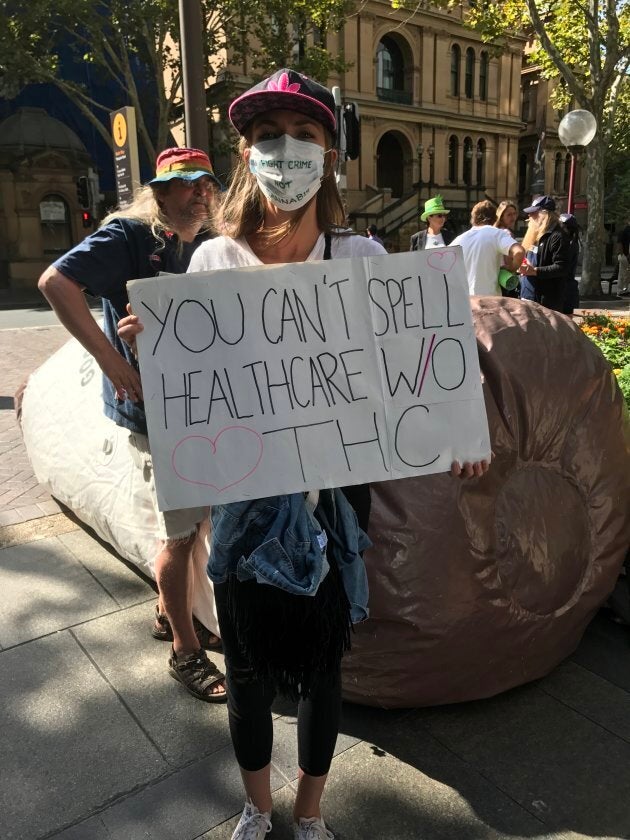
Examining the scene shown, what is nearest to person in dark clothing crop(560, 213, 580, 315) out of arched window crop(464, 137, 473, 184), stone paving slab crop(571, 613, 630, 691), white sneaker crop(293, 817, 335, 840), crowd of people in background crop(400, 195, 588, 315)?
crowd of people in background crop(400, 195, 588, 315)

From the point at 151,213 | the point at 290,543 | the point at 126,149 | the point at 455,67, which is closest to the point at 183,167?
the point at 151,213

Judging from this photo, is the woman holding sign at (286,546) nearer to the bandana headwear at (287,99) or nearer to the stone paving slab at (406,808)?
the bandana headwear at (287,99)

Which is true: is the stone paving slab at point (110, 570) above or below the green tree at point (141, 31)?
below

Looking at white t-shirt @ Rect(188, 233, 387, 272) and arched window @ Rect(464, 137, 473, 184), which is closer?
white t-shirt @ Rect(188, 233, 387, 272)

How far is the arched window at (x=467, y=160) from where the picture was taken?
126 ft

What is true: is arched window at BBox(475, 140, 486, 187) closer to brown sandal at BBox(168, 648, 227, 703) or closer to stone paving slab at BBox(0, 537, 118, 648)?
stone paving slab at BBox(0, 537, 118, 648)

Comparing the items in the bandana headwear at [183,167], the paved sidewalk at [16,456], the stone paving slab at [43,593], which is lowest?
the stone paving slab at [43,593]

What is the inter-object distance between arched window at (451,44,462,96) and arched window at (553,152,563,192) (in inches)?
383

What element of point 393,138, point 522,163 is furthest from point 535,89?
point 393,138

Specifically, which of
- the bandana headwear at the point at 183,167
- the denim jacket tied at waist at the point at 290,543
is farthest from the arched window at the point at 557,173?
the denim jacket tied at waist at the point at 290,543

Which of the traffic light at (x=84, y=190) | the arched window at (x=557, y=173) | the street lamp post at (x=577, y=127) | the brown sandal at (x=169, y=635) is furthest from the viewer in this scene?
the arched window at (x=557, y=173)

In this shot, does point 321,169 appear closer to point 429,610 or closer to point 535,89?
point 429,610

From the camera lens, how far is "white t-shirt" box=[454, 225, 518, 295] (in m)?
5.31

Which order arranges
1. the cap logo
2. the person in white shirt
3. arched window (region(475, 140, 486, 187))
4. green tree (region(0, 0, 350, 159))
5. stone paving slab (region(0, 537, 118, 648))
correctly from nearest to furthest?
the cap logo < stone paving slab (region(0, 537, 118, 648)) < the person in white shirt < green tree (region(0, 0, 350, 159)) < arched window (region(475, 140, 486, 187))
